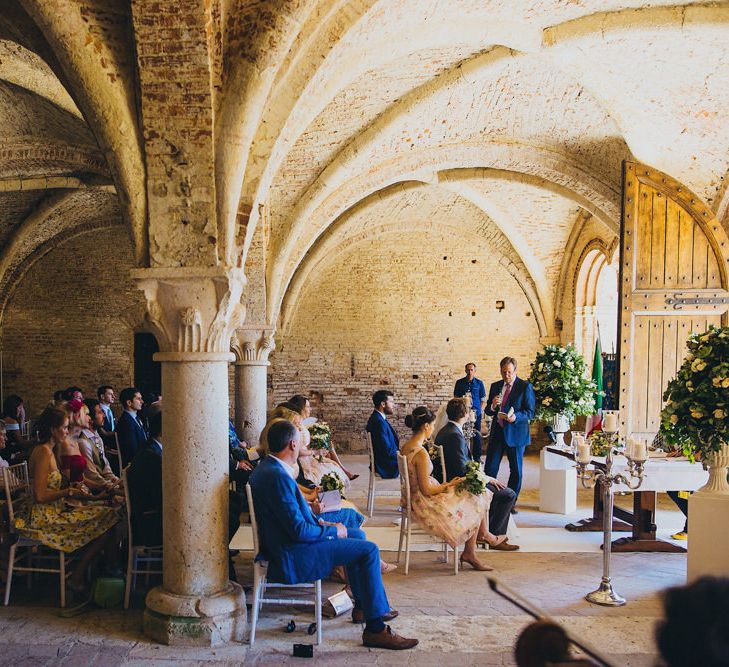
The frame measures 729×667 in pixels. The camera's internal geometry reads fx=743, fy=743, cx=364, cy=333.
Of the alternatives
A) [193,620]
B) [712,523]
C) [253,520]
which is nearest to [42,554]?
[193,620]

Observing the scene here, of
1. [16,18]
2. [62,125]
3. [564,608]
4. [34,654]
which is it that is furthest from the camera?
[62,125]

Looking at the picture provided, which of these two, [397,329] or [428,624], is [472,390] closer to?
[397,329]

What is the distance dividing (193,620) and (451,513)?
206 centimetres

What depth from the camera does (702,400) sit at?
5059mm

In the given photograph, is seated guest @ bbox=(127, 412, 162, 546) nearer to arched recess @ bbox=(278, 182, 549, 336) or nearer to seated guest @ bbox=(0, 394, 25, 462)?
seated guest @ bbox=(0, 394, 25, 462)

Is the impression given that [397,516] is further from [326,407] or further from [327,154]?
[326,407]

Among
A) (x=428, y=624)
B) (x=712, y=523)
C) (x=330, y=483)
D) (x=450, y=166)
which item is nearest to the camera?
(x=428, y=624)

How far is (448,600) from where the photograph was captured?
16.9 feet

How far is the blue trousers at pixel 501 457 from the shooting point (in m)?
7.92

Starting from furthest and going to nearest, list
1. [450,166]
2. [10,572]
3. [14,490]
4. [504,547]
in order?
[450,166] → [504,547] → [14,490] → [10,572]

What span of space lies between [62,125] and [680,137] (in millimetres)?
6689

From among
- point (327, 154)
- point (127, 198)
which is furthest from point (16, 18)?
point (327, 154)

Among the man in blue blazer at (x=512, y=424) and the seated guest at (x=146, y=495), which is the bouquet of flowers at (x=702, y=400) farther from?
the seated guest at (x=146, y=495)

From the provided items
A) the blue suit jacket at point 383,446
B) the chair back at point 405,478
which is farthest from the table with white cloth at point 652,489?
the blue suit jacket at point 383,446
